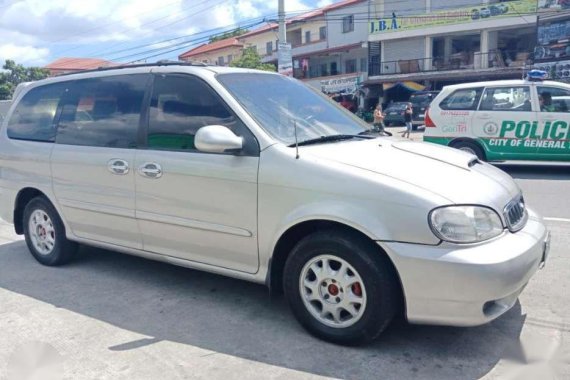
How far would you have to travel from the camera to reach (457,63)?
113 feet

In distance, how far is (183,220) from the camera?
371 centimetres

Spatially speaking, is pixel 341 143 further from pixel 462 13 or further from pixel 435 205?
pixel 462 13

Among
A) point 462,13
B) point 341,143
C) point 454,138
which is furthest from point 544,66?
point 341,143

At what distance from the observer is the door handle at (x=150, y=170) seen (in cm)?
379

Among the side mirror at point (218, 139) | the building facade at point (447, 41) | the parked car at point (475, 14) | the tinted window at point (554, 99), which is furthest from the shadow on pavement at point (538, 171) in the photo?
the parked car at point (475, 14)

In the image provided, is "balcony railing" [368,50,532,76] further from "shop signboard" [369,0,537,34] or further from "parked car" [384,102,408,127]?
"parked car" [384,102,408,127]

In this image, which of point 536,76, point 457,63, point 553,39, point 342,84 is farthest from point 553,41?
point 536,76

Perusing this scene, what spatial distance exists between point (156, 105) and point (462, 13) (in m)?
33.4

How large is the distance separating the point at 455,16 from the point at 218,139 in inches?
1338

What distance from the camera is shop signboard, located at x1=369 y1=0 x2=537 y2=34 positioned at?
30.9 metres

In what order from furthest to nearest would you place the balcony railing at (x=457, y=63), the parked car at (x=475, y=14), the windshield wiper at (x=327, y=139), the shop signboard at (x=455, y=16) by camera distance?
the parked car at (x=475, y=14) < the balcony railing at (x=457, y=63) < the shop signboard at (x=455, y=16) < the windshield wiper at (x=327, y=139)

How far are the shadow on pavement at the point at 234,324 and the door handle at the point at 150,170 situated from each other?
100cm

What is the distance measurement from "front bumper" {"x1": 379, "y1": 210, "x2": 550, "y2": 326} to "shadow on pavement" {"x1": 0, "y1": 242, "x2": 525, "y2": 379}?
12.0 inches

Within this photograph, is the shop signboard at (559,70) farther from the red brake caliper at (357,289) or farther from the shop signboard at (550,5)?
the red brake caliper at (357,289)
